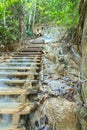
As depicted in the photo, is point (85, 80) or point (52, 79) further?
point (52, 79)

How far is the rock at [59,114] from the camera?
3.08m

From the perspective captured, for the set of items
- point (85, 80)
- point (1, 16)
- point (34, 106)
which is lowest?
point (34, 106)

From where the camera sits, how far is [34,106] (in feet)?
11.3

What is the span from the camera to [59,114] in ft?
10.4

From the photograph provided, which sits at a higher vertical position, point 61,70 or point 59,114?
point 61,70

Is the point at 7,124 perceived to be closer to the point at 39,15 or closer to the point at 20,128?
the point at 20,128

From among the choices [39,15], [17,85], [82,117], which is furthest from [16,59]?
→ [39,15]

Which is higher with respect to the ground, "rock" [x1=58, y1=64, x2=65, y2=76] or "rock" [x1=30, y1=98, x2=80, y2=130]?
"rock" [x1=58, y1=64, x2=65, y2=76]

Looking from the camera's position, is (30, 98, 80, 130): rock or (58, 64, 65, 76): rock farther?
(58, 64, 65, 76): rock

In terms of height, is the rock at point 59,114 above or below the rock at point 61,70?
below

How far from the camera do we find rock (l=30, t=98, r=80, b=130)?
3083 mm

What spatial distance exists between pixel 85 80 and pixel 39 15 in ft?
67.5

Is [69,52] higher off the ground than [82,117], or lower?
higher

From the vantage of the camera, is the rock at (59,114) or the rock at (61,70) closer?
the rock at (59,114)
